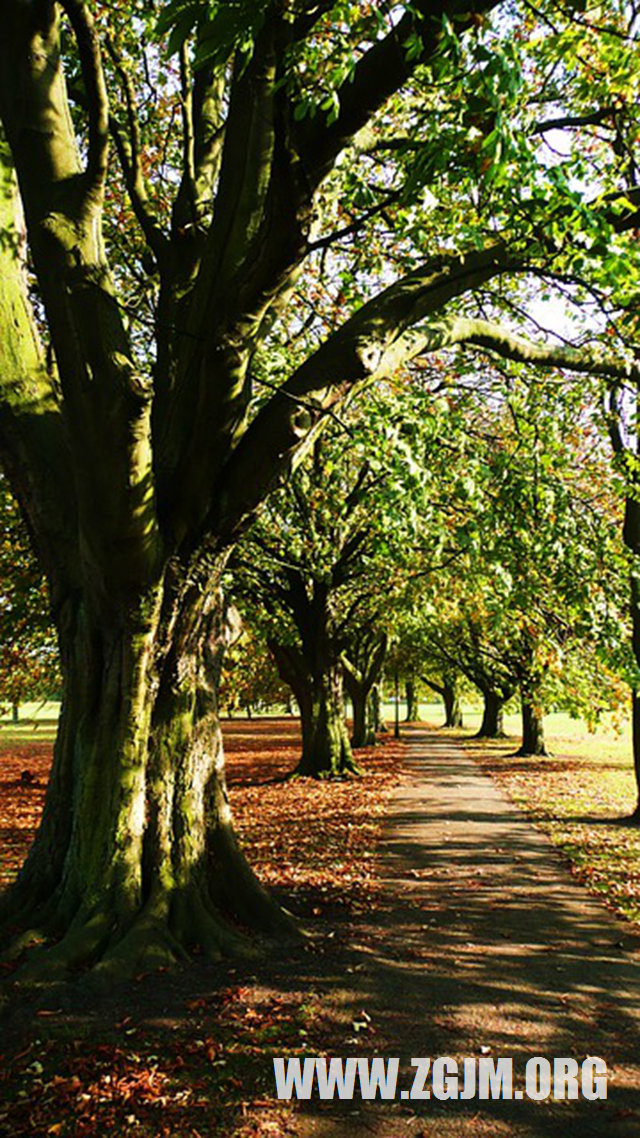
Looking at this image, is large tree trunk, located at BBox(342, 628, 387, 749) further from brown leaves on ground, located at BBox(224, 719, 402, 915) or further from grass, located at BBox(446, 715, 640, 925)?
brown leaves on ground, located at BBox(224, 719, 402, 915)

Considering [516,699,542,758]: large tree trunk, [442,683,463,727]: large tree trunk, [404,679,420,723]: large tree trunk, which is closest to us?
[516,699,542,758]: large tree trunk

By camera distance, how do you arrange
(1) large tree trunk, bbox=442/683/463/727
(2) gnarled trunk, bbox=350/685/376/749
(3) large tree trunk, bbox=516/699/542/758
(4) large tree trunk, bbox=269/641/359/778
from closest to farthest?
(4) large tree trunk, bbox=269/641/359/778 → (3) large tree trunk, bbox=516/699/542/758 → (2) gnarled trunk, bbox=350/685/376/749 → (1) large tree trunk, bbox=442/683/463/727

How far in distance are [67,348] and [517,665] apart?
84.9 ft

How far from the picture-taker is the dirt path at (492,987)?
145 inches

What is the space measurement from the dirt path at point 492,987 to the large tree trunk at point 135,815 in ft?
4.33

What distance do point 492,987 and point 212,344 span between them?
203 inches

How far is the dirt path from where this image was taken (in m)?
3.69

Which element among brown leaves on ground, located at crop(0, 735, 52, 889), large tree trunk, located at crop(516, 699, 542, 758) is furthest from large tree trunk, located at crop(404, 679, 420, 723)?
brown leaves on ground, located at crop(0, 735, 52, 889)

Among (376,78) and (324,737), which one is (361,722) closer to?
(324,737)

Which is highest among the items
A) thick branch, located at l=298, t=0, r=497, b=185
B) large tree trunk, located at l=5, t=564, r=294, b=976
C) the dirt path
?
thick branch, located at l=298, t=0, r=497, b=185

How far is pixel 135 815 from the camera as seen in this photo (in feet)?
17.8

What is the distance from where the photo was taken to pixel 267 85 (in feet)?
14.3

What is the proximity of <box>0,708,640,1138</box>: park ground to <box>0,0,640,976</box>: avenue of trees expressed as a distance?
57 centimetres

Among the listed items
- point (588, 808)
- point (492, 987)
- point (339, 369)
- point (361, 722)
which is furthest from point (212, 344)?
point (361, 722)
